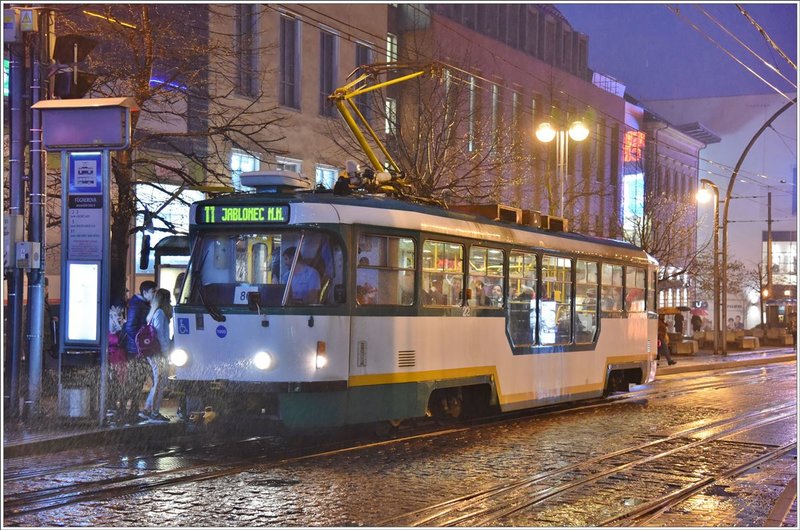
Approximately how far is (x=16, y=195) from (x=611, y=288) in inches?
397

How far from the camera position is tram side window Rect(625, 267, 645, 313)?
19.6 metres

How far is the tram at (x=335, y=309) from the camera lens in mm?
11883

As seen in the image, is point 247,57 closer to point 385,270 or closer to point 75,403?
point 75,403

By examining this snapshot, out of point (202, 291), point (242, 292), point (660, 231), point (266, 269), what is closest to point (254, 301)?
point (242, 292)

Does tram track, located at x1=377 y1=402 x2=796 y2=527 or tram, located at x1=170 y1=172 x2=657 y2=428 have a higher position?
tram, located at x1=170 y1=172 x2=657 y2=428

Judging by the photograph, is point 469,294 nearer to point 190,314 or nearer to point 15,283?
point 190,314

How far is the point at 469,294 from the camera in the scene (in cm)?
1416

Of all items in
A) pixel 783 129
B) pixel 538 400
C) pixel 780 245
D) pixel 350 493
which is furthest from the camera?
pixel 780 245

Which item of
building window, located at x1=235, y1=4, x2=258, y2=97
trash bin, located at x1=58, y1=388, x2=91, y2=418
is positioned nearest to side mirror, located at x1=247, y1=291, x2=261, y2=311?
trash bin, located at x1=58, y1=388, x2=91, y2=418

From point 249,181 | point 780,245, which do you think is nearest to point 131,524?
point 249,181

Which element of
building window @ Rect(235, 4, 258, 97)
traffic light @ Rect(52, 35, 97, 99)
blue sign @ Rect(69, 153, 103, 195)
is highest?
building window @ Rect(235, 4, 258, 97)

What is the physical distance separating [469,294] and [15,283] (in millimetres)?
5790

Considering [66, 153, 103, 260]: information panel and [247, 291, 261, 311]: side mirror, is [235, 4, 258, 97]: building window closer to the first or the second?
[66, 153, 103, 260]: information panel

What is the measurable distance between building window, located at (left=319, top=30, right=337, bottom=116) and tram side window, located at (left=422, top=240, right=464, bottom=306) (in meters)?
17.6
